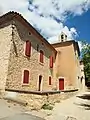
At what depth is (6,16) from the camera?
1398 cm

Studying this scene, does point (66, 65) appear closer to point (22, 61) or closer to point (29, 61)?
point (29, 61)

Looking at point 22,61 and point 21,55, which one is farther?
point 22,61

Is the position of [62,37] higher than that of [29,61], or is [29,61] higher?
[62,37]

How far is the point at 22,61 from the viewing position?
1502cm

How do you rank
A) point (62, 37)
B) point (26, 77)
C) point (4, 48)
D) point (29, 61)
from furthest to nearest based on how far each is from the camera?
point (62, 37), point (29, 61), point (26, 77), point (4, 48)

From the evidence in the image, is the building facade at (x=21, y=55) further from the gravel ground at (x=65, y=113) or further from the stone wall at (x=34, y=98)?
the gravel ground at (x=65, y=113)

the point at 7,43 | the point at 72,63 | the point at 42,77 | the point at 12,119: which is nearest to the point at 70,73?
the point at 72,63

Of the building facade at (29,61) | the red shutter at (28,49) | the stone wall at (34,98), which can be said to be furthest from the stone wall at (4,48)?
the red shutter at (28,49)

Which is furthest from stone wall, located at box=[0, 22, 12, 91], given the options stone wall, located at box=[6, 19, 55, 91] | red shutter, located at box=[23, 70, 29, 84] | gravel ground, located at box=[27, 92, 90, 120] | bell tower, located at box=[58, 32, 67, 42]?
bell tower, located at box=[58, 32, 67, 42]

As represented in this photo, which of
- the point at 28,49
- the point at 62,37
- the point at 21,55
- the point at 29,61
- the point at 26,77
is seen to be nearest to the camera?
the point at 21,55

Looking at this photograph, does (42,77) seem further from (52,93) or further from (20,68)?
(52,93)

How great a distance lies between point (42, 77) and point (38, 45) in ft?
12.9

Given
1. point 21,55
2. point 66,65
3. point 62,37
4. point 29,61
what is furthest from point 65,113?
point 62,37

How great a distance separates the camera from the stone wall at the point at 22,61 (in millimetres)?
13695
